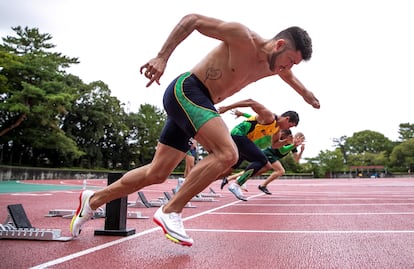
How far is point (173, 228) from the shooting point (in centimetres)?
270

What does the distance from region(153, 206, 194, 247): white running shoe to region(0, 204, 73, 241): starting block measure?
1018 millimetres

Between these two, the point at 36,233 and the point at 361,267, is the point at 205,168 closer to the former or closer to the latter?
the point at 361,267

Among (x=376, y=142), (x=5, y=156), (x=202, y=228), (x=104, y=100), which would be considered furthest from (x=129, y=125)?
(x=376, y=142)

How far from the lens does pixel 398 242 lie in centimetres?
323

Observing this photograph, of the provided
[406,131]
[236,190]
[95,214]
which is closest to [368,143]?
[406,131]

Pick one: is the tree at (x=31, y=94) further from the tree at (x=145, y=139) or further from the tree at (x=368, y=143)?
the tree at (x=368, y=143)

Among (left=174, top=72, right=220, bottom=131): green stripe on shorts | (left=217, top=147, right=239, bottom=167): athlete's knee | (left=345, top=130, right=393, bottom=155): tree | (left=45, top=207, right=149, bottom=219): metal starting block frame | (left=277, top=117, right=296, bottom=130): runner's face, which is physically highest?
(left=345, top=130, right=393, bottom=155): tree

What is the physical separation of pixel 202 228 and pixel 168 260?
1615 mm

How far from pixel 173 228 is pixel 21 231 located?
1.49m

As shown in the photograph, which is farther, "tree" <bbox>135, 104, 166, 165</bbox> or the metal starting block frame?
"tree" <bbox>135, 104, 166, 165</bbox>

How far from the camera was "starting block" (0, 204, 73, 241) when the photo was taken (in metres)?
3.24

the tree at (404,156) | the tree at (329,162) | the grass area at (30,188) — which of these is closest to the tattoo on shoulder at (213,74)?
the grass area at (30,188)

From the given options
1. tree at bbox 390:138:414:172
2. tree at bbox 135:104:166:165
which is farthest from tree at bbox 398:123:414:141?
tree at bbox 135:104:166:165

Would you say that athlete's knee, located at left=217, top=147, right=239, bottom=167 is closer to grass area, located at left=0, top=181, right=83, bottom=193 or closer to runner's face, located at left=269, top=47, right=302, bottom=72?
runner's face, located at left=269, top=47, right=302, bottom=72
